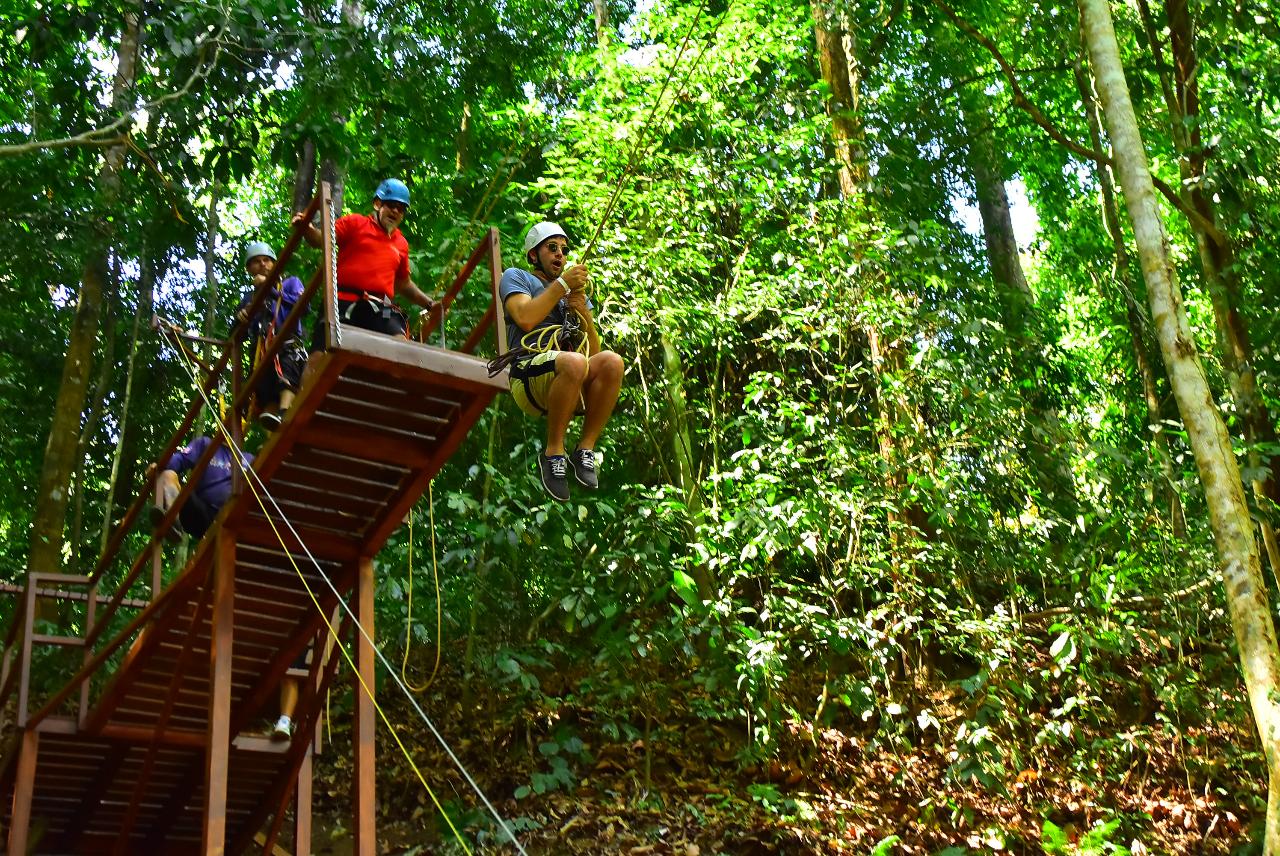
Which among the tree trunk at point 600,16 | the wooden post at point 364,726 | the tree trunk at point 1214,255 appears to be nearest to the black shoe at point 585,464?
the wooden post at point 364,726

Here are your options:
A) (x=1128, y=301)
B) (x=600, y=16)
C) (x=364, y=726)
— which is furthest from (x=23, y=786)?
(x=600, y=16)

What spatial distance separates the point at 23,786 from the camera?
7.76 metres

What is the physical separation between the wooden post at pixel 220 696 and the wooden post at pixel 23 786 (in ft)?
7.51

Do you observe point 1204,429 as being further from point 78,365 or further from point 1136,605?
point 78,365

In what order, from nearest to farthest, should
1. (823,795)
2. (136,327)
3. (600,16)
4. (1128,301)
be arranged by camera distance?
(823,795) < (1128,301) < (136,327) < (600,16)

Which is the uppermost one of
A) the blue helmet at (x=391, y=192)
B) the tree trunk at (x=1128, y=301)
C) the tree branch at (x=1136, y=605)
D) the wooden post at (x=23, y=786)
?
the tree trunk at (x=1128, y=301)

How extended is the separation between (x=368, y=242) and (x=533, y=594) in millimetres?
4798

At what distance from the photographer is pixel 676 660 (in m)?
10.5

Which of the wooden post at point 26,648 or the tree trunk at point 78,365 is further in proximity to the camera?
the tree trunk at point 78,365

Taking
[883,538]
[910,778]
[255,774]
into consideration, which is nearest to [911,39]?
[883,538]

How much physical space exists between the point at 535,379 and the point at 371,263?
45.1 inches

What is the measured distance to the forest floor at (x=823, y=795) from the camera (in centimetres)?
887

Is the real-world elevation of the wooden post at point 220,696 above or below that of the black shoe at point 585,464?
below

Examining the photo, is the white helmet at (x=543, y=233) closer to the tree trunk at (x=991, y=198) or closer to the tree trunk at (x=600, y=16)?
the tree trunk at (x=991, y=198)
